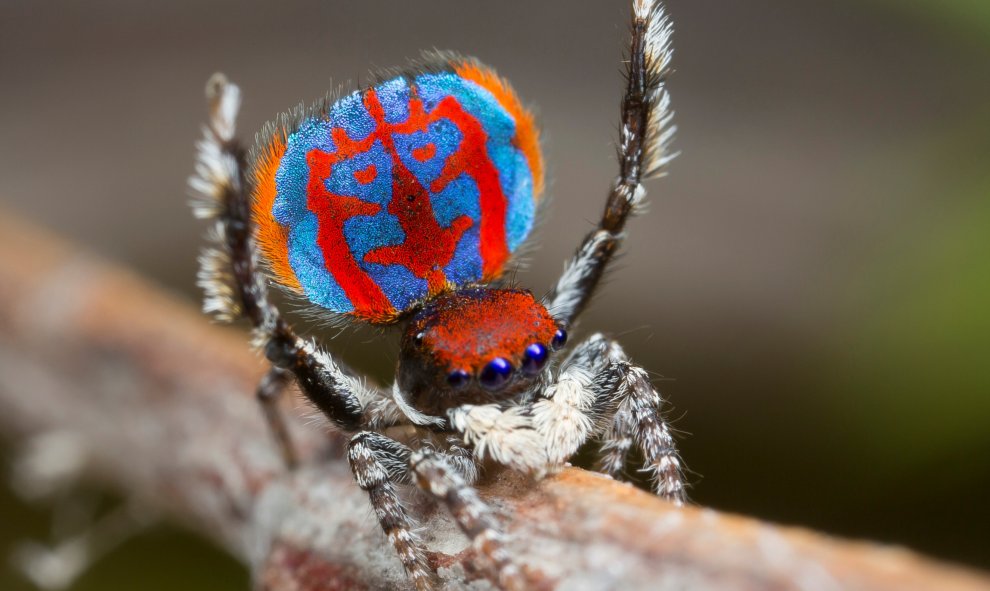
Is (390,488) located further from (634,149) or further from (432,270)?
(634,149)

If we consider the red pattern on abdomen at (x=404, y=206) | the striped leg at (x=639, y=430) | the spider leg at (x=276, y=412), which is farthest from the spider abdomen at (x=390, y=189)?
the striped leg at (x=639, y=430)

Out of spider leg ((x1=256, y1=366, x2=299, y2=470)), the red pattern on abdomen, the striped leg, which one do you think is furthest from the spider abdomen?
the striped leg

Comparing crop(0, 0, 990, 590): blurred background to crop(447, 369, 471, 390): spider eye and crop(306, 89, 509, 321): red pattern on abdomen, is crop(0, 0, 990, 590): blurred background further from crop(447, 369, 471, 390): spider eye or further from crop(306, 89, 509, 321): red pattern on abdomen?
crop(447, 369, 471, 390): spider eye

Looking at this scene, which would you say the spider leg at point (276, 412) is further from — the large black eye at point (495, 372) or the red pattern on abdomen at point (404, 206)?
the large black eye at point (495, 372)

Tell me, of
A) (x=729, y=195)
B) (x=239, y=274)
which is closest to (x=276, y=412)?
(x=239, y=274)

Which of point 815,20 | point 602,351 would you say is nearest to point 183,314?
point 602,351

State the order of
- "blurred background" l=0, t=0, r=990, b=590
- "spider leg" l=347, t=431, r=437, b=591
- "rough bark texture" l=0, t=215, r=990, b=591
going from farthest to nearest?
1. "blurred background" l=0, t=0, r=990, b=590
2. "spider leg" l=347, t=431, r=437, b=591
3. "rough bark texture" l=0, t=215, r=990, b=591

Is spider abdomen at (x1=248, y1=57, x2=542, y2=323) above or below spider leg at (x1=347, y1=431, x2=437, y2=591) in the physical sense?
above
